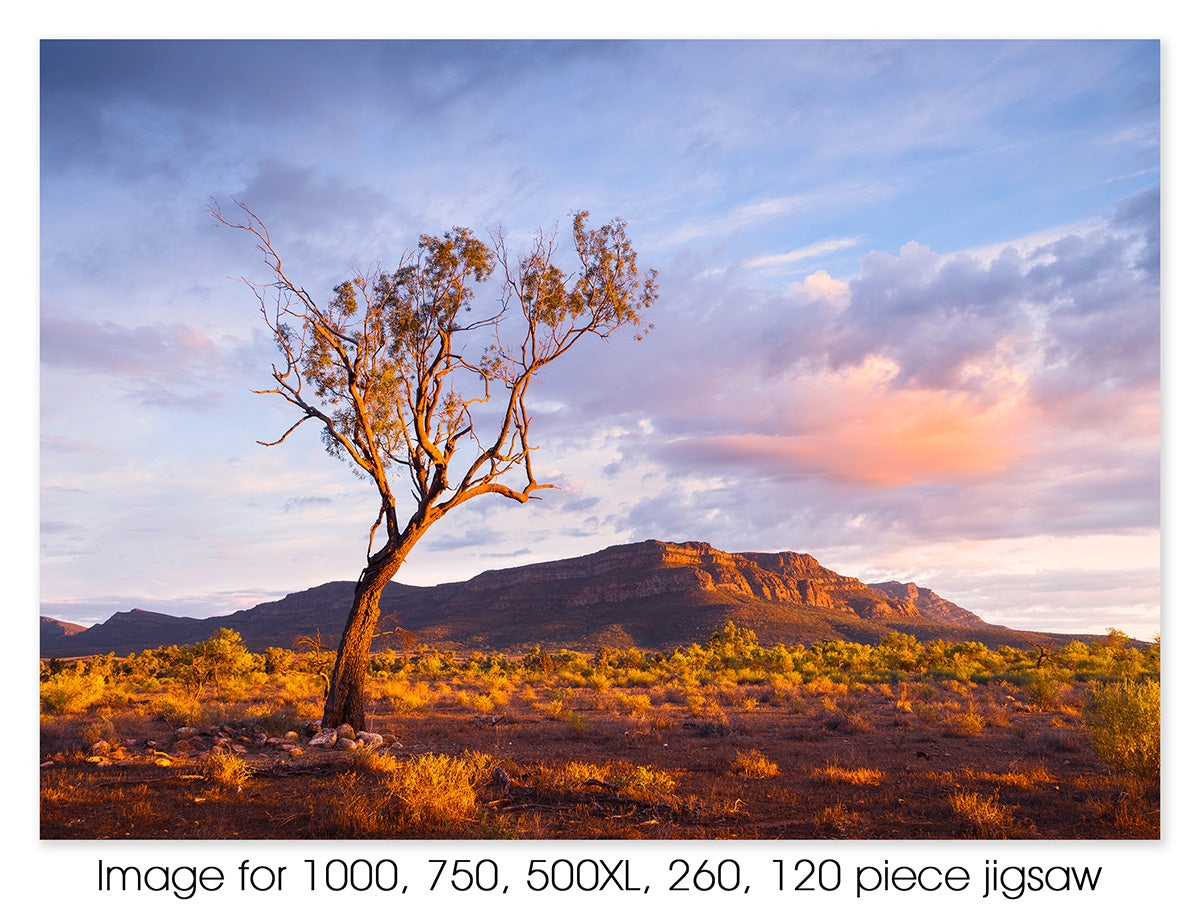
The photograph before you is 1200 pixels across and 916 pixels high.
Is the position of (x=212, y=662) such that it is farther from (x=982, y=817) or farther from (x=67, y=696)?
(x=982, y=817)


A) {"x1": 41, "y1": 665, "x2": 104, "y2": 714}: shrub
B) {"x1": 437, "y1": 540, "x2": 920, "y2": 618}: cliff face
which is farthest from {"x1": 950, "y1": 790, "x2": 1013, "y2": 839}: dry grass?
{"x1": 437, "y1": 540, "x2": 920, "y2": 618}: cliff face

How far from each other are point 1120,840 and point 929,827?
69.5 inches

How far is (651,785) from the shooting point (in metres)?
8.94

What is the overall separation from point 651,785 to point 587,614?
82806 millimetres

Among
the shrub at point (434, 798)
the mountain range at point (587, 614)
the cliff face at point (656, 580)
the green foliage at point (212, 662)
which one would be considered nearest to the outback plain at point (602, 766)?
the shrub at point (434, 798)

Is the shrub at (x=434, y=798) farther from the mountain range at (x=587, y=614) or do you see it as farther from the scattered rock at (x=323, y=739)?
the mountain range at (x=587, y=614)

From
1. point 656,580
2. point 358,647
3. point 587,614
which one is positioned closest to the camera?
point 358,647

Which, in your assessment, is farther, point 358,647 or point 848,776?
point 358,647

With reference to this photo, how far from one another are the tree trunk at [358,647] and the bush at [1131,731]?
11.8 meters

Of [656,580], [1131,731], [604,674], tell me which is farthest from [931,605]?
[1131,731]

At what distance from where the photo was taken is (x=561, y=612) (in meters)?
94.9

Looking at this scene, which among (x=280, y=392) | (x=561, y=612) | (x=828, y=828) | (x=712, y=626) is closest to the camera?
(x=828, y=828)
